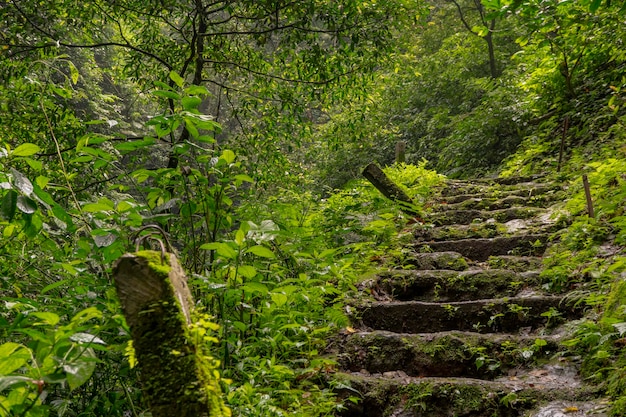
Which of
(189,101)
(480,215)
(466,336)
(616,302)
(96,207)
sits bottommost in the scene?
(466,336)

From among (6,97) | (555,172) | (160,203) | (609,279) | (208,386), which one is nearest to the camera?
(208,386)

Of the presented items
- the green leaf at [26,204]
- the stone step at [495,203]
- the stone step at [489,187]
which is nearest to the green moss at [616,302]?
the green leaf at [26,204]

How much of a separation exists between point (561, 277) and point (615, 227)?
80cm

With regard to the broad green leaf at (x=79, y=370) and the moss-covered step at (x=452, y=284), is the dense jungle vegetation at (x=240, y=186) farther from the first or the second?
the moss-covered step at (x=452, y=284)

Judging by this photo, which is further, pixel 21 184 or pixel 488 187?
pixel 488 187

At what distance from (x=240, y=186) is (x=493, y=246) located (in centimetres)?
278

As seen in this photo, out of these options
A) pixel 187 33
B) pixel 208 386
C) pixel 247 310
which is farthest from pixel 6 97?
pixel 208 386

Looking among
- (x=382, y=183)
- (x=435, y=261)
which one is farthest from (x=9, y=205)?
(x=382, y=183)

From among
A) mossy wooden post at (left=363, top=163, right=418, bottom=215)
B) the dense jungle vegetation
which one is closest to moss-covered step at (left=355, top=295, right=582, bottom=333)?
the dense jungle vegetation

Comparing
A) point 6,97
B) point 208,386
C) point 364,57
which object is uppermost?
point 364,57

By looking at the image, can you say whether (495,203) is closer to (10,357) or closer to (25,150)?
(25,150)

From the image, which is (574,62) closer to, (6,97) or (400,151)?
(400,151)

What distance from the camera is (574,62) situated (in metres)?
9.16

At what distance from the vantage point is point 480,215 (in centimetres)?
626
